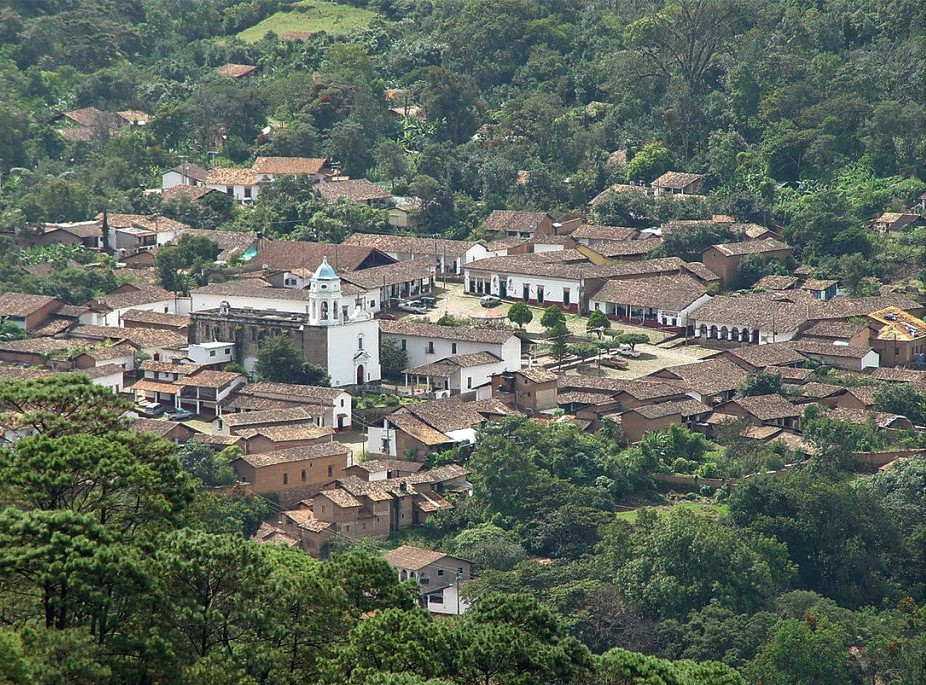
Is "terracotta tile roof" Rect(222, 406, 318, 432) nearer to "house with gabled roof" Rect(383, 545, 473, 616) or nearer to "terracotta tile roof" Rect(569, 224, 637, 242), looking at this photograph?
"house with gabled roof" Rect(383, 545, 473, 616)

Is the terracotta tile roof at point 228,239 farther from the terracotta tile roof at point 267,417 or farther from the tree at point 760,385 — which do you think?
the tree at point 760,385

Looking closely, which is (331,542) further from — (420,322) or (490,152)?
(490,152)

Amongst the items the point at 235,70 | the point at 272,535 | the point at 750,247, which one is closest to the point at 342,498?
the point at 272,535

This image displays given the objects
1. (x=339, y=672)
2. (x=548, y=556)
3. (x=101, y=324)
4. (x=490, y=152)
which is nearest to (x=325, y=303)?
(x=101, y=324)

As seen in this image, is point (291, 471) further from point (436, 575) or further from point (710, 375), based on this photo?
point (710, 375)

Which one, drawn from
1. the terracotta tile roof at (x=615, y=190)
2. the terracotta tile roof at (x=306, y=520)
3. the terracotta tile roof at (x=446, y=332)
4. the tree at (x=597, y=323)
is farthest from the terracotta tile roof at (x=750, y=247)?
the terracotta tile roof at (x=306, y=520)
